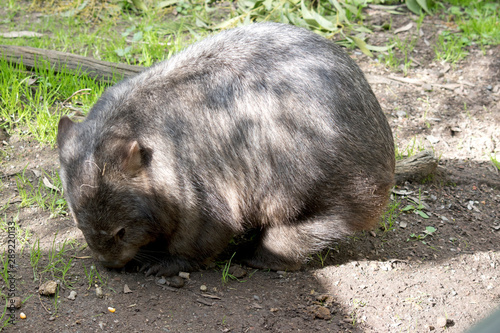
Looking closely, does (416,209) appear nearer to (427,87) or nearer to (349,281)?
(349,281)

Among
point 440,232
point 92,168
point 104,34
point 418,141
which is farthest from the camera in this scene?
point 104,34

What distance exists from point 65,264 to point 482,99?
397 cm

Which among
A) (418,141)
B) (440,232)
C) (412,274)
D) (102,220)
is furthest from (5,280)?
(418,141)

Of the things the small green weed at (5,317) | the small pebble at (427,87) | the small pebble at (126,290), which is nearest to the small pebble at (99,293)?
the small pebble at (126,290)

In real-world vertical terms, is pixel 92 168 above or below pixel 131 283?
above

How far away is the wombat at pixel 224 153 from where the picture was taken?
10.4 feet

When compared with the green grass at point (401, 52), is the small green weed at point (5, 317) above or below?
below

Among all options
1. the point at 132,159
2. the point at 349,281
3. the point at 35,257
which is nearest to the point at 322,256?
the point at 349,281

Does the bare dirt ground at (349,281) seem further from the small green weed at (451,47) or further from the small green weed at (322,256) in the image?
the small green weed at (451,47)

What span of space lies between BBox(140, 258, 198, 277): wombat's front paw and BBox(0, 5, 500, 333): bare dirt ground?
56mm

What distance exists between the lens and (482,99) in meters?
5.16

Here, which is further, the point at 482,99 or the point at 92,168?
the point at 482,99

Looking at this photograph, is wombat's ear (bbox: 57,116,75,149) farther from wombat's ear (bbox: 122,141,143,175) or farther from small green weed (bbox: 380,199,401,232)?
small green weed (bbox: 380,199,401,232)

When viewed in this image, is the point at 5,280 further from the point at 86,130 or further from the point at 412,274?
the point at 412,274
